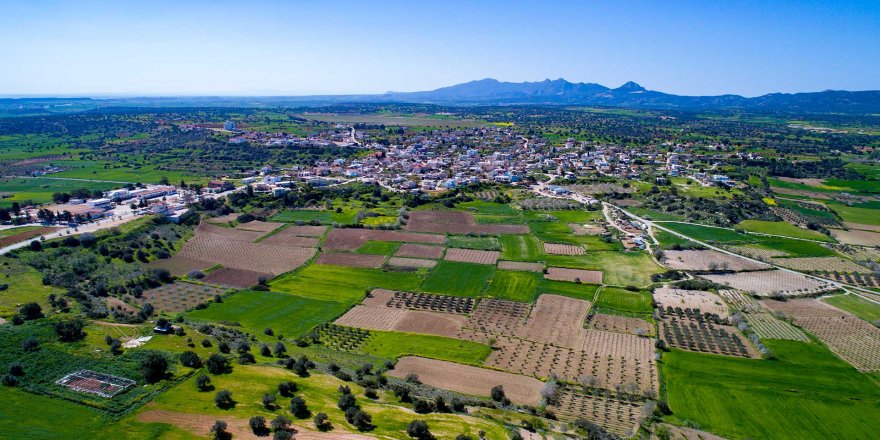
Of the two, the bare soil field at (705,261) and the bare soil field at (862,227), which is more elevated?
the bare soil field at (862,227)

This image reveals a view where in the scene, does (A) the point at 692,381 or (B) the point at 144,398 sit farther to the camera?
(A) the point at 692,381

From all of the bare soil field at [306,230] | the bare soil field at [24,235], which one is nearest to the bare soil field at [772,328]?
the bare soil field at [306,230]

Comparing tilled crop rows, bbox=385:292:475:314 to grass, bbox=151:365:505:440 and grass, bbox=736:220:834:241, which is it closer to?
grass, bbox=151:365:505:440

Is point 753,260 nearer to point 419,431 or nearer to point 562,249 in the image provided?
point 562,249

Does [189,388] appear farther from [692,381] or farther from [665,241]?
[665,241]

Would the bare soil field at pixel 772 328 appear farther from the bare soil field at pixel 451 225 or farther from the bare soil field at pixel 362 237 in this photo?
the bare soil field at pixel 362 237

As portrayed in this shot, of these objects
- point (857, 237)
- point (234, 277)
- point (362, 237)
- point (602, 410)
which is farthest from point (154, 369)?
point (857, 237)

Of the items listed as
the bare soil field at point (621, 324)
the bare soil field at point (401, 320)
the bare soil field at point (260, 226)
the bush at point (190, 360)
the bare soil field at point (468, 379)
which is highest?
the bush at point (190, 360)

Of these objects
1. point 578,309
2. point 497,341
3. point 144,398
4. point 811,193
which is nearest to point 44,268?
point 144,398
